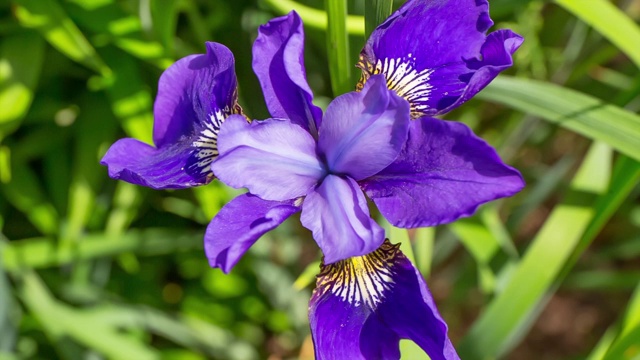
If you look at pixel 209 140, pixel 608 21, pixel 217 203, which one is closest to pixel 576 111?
pixel 608 21

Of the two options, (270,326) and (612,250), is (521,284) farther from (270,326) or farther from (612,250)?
(270,326)

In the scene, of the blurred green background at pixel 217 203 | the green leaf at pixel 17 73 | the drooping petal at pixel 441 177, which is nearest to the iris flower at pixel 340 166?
the drooping petal at pixel 441 177

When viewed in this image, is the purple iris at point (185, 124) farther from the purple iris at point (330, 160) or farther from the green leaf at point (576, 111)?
the green leaf at point (576, 111)

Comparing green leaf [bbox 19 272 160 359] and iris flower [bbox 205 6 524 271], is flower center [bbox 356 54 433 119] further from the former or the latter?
green leaf [bbox 19 272 160 359]

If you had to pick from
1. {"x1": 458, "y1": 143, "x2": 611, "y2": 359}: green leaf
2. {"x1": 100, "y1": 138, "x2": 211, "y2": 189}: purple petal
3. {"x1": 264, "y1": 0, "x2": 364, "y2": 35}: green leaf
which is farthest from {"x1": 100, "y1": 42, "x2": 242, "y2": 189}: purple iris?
{"x1": 458, "y1": 143, "x2": 611, "y2": 359}: green leaf

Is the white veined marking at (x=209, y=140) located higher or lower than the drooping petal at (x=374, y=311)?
higher

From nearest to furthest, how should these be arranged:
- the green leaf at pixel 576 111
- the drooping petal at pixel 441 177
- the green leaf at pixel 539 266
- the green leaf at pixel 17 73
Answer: the drooping petal at pixel 441 177 < the green leaf at pixel 576 111 < the green leaf at pixel 539 266 < the green leaf at pixel 17 73

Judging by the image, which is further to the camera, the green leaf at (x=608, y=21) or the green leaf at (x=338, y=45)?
the green leaf at (x=608, y=21)
